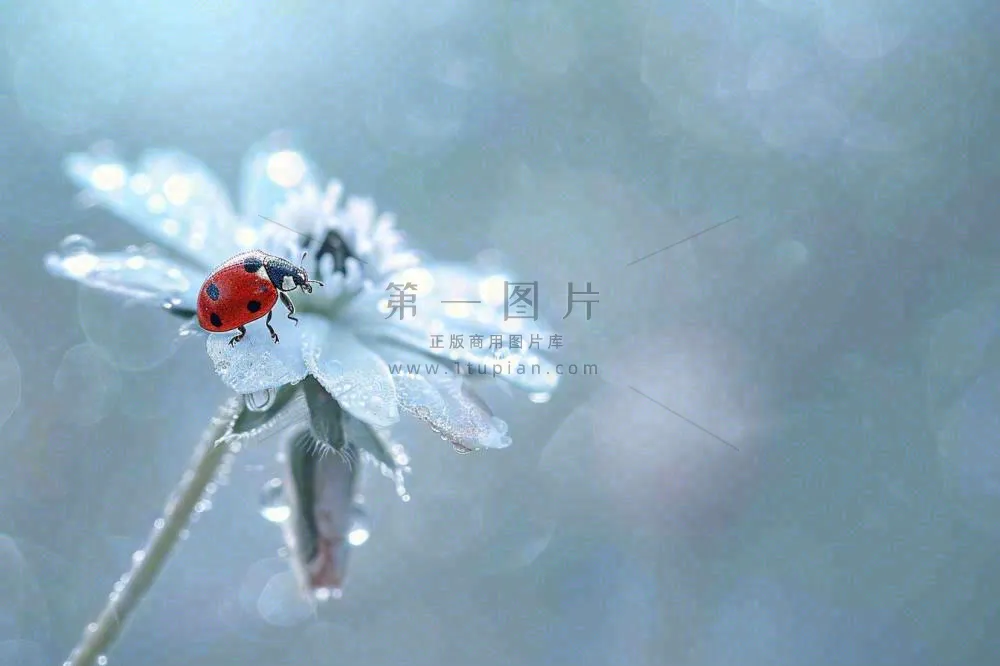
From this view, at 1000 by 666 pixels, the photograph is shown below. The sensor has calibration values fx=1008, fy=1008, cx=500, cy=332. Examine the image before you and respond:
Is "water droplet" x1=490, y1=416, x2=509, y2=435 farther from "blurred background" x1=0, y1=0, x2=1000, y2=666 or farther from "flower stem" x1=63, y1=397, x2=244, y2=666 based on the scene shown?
"blurred background" x1=0, y1=0, x2=1000, y2=666

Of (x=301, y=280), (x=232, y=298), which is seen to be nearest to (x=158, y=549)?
(x=232, y=298)

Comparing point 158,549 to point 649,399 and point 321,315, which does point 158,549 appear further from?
point 649,399

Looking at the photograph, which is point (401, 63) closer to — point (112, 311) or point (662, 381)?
point (112, 311)

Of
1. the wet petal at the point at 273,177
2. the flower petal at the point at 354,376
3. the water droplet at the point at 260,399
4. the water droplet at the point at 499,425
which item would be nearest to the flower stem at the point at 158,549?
the water droplet at the point at 260,399

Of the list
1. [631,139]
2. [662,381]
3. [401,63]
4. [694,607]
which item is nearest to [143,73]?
[401,63]

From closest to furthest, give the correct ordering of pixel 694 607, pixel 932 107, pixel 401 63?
1. pixel 694 607
2. pixel 932 107
3. pixel 401 63

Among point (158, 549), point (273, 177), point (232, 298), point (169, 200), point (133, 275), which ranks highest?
point (273, 177)

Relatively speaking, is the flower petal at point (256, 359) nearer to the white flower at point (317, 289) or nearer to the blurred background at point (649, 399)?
the white flower at point (317, 289)
